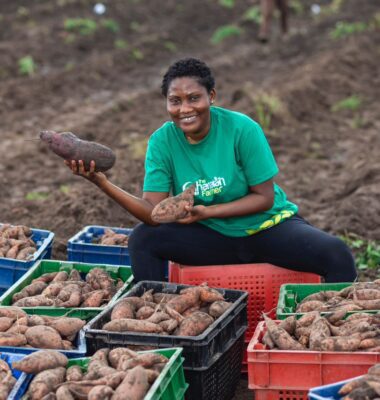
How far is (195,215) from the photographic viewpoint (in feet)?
14.8

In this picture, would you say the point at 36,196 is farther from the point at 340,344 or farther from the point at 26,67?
the point at 26,67

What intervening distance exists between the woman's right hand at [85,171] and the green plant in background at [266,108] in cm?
630

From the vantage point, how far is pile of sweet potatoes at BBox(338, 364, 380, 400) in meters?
3.21

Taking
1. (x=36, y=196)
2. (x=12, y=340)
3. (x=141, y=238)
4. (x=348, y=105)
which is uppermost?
(x=348, y=105)

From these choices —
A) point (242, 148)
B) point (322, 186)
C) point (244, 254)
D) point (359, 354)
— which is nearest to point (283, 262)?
point (244, 254)

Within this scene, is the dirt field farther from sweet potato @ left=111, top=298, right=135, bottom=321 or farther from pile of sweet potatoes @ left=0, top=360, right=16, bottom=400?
pile of sweet potatoes @ left=0, top=360, right=16, bottom=400

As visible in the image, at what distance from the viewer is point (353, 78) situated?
44.3ft

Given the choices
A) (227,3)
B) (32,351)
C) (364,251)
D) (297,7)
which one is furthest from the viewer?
(227,3)

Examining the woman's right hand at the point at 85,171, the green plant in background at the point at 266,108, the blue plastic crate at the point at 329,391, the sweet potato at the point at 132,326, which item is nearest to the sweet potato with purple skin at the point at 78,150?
the woman's right hand at the point at 85,171

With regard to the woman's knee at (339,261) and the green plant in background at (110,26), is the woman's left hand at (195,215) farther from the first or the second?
the green plant in background at (110,26)

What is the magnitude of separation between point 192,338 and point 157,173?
1247mm

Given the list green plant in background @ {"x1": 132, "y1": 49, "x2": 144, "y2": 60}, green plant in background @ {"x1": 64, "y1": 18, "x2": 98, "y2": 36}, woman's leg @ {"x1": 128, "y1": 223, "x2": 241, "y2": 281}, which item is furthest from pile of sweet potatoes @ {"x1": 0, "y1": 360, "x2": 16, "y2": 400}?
green plant in background @ {"x1": 64, "y1": 18, "x2": 98, "y2": 36}

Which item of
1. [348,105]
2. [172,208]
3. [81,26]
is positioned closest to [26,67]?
[81,26]

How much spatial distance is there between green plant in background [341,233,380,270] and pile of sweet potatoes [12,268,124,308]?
2207 mm
